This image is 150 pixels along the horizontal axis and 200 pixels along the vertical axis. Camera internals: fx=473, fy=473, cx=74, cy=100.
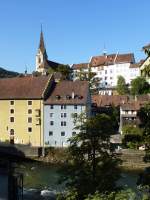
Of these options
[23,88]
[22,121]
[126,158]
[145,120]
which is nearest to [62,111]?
[22,121]

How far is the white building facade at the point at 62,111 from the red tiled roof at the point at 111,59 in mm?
69808

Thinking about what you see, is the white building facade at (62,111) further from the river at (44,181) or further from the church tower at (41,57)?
the church tower at (41,57)

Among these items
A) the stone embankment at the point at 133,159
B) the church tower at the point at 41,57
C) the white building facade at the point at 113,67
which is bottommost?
the stone embankment at the point at 133,159

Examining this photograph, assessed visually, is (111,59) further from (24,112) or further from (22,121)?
(22,121)

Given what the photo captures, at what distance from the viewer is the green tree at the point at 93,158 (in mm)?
23203

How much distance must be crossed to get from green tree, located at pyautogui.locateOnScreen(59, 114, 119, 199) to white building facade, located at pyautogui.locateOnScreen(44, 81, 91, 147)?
46.2 meters

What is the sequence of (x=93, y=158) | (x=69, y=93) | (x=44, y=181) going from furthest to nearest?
(x=69, y=93), (x=44, y=181), (x=93, y=158)

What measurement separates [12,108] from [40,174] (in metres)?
21.6

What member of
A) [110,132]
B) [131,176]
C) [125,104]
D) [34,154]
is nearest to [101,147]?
[110,132]

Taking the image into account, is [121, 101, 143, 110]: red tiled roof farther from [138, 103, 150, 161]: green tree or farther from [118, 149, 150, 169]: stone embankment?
[138, 103, 150, 161]: green tree

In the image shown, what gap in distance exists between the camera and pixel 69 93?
72875mm

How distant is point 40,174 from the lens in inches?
2154

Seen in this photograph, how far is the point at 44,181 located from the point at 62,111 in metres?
22.9

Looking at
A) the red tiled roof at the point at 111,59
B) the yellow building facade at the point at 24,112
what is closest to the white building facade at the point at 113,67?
the red tiled roof at the point at 111,59
